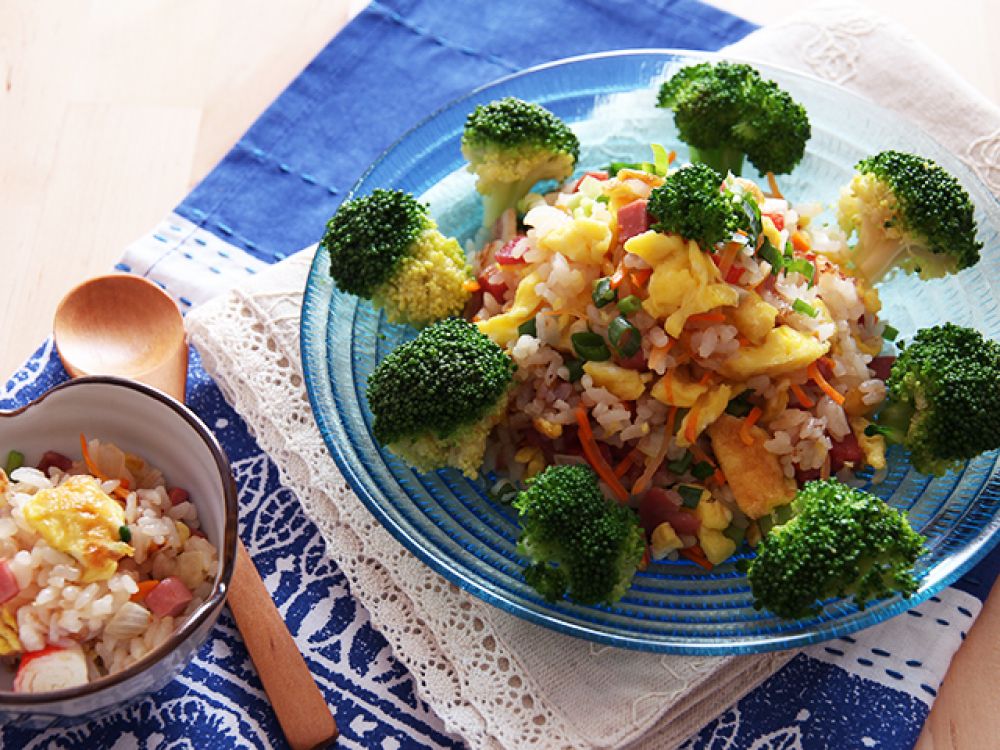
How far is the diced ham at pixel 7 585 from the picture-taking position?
108 inches

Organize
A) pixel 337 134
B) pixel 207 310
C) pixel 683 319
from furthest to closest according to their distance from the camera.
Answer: pixel 337 134, pixel 207 310, pixel 683 319

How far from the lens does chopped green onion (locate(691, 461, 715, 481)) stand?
3.17 m

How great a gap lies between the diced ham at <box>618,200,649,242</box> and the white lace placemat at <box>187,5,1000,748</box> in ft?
3.94

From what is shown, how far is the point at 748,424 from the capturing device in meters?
3.13

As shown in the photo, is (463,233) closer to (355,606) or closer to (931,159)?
(355,606)

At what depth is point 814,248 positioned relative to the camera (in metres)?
3.46

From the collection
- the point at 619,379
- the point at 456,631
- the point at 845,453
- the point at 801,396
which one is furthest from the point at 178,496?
the point at 845,453

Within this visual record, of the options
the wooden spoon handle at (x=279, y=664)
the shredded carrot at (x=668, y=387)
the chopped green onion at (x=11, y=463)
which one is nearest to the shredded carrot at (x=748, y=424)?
the shredded carrot at (x=668, y=387)

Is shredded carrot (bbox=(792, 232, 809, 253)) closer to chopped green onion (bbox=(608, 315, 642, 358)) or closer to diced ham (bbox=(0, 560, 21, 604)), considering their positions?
chopped green onion (bbox=(608, 315, 642, 358))

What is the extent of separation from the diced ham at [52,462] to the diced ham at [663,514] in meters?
1.74

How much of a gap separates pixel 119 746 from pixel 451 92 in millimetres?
2851

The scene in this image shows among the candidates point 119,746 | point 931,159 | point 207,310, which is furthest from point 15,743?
point 931,159

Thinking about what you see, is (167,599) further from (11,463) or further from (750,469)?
(750,469)

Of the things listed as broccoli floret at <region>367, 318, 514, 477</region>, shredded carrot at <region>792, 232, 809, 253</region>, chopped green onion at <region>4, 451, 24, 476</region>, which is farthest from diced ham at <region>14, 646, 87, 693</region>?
shredded carrot at <region>792, 232, 809, 253</region>
